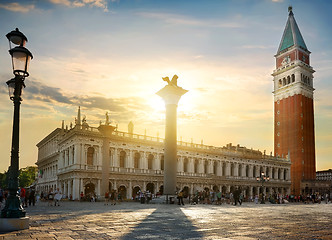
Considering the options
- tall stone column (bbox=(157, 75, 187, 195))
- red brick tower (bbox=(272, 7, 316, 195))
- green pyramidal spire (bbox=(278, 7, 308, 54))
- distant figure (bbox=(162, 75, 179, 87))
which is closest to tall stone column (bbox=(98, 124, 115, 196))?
tall stone column (bbox=(157, 75, 187, 195))

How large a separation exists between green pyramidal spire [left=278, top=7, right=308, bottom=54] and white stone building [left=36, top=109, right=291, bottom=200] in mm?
28957

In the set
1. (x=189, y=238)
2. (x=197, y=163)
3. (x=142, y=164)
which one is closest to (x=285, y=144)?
(x=197, y=163)

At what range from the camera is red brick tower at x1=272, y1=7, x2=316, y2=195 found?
77000 mm

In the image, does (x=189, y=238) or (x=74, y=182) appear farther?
(x=74, y=182)

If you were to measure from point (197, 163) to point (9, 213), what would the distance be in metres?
53.9

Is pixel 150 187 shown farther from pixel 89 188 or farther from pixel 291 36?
pixel 291 36

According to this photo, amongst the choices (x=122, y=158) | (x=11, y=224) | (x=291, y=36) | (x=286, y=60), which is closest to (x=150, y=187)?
(x=122, y=158)

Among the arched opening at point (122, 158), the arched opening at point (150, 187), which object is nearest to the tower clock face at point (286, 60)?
the arched opening at point (150, 187)

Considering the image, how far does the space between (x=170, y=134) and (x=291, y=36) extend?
66.6 meters

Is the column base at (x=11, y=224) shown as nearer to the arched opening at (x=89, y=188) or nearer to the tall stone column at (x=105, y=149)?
the tall stone column at (x=105, y=149)

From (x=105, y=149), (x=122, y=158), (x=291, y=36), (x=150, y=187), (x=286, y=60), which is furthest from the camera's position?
(x=286, y=60)

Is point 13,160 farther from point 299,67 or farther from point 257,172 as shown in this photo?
point 299,67

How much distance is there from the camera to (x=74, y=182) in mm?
46750

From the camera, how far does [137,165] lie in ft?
178
